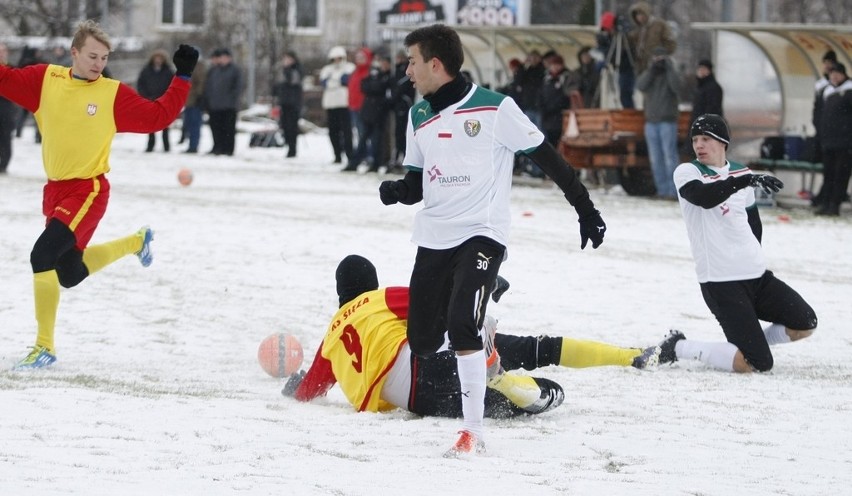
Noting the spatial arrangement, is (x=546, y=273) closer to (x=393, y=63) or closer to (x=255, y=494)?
(x=255, y=494)

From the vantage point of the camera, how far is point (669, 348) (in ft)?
25.6

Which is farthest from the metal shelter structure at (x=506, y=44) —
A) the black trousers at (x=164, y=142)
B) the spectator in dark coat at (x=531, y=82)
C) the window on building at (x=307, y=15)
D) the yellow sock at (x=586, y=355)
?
the window on building at (x=307, y=15)

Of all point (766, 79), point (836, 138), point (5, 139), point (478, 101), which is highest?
point (478, 101)

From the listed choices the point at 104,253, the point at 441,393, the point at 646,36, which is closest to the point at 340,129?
the point at 646,36

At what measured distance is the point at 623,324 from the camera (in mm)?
9312

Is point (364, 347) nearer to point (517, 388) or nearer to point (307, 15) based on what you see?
point (517, 388)

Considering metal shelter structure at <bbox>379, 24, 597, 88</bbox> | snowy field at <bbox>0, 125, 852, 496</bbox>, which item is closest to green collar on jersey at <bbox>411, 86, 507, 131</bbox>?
snowy field at <bbox>0, 125, 852, 496</bbox>

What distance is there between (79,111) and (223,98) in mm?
18219

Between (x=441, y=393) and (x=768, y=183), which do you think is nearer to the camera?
(x=441, y=393)

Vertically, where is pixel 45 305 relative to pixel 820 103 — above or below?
below

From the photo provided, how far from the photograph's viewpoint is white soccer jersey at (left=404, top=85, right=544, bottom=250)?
5.74 metres

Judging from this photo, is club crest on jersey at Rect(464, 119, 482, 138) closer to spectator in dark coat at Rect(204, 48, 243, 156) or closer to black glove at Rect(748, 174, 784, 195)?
black glove at Rect(748, 174, 784, 195)

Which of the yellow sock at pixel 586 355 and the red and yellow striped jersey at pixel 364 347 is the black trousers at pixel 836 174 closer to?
Result: the yellow sock at pixel 586 355

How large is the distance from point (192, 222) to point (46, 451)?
9.31 metres
